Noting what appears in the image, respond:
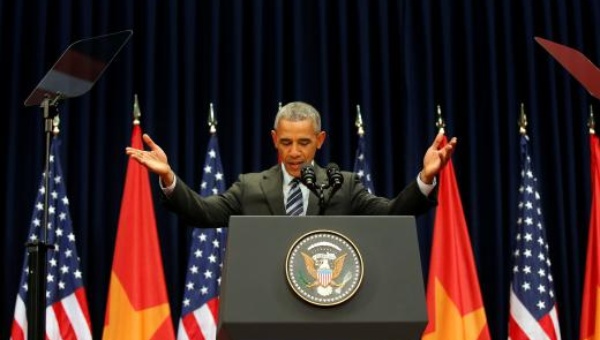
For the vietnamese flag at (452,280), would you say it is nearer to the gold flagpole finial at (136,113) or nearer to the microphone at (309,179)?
the gold flagpole finial at (136,113)

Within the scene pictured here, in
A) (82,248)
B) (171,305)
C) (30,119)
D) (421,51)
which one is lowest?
(171,305)

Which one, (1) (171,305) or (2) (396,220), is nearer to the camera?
(2) (396,220)

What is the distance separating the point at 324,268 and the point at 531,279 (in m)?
4.18

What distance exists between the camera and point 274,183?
3699mm

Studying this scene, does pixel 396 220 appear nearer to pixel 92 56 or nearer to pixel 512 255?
pixel 92 56

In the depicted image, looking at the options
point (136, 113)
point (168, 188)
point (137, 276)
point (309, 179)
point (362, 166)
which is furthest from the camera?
point (362, 166)

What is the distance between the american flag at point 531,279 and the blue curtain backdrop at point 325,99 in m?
0.46

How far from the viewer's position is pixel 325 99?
7199mm

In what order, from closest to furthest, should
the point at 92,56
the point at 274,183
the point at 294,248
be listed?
1. the point at 294,248
2. the point at 274,183
3. the point at 92,56

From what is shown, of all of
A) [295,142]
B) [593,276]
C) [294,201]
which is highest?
[295,142]

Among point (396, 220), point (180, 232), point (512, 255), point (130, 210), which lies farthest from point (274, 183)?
point (512, 255)

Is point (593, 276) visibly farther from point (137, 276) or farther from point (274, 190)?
point (274, 190)

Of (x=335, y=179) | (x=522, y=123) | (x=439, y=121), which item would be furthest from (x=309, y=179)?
(x=522, y=123)

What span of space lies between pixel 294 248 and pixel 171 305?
4.39m
